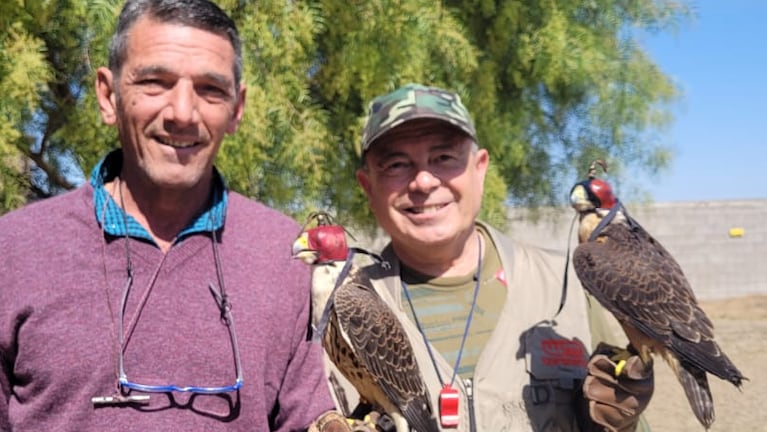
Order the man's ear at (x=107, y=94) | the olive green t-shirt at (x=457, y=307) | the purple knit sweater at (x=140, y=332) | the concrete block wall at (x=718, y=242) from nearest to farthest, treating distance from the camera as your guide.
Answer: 1. the purple knit sweater at (x=140, y=332)
2. the man's ear at (x=107, y=94)
3. the olive green t-shirt at (x=457, y=307)
4. the concrete block wall at (x=718, y=242)

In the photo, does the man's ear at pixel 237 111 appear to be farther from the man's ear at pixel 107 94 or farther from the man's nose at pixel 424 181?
the man's nose at pixel 424 181

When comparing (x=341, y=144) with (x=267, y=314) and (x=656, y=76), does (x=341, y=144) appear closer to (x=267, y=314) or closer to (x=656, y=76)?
(x=656, y=76)

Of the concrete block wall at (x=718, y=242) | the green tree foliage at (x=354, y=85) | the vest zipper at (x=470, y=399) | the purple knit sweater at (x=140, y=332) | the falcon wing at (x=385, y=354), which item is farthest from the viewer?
the concrete block wall at (x=718, y=242)

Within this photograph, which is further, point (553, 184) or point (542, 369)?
point (553, 184)

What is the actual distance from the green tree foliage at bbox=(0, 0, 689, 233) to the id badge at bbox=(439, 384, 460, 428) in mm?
2925

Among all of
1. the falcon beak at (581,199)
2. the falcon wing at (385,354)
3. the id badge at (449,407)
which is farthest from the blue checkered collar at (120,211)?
the falcon beak at (581,199)

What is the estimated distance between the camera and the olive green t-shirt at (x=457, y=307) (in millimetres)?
2500

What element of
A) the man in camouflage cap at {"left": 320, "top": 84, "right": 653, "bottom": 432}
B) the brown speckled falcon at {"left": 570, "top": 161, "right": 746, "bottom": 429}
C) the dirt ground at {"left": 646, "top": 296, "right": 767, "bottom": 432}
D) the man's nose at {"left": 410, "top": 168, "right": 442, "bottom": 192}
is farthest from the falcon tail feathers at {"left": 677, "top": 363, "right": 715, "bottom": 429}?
the dirt ground at {"left": 646, "top": 296, "right": 767, "bottom": 432}

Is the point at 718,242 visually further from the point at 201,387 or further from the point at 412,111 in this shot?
the point at 201,387

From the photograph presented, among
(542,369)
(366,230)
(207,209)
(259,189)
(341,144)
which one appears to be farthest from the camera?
(366,230)

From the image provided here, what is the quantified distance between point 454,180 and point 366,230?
Answer: 14.4 feet

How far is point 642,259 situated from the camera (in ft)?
8.58

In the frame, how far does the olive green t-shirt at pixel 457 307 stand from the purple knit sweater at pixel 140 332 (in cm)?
48

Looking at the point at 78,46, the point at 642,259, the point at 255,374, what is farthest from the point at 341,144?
the point at 255,374
